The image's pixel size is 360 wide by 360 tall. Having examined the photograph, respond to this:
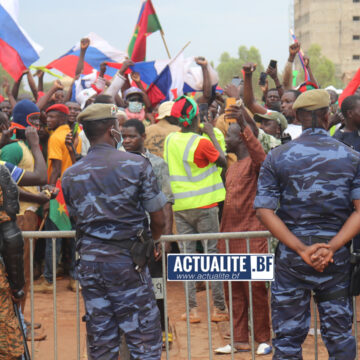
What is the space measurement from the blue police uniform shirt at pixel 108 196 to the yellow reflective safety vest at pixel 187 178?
266 centimetres

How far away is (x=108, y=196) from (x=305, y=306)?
1493 millimetres

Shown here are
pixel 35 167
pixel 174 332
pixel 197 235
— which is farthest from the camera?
pixel 174 332

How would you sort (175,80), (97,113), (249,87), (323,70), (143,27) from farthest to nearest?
(323,70)
(143,27)
(175,80)
(249,87)
(97,113)

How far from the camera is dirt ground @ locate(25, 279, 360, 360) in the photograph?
21.0 feet

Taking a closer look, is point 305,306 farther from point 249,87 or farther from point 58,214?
point 58,214

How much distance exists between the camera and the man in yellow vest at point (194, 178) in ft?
23.4

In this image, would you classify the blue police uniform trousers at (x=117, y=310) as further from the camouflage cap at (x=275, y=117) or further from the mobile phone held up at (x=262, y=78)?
the mobile phone held up at (x=262, y=78)

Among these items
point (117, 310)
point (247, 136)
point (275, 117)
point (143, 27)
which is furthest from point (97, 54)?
point (117, 310)

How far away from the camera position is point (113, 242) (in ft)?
14.7

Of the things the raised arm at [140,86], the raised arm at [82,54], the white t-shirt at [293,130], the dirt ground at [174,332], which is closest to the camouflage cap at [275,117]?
the white t-shirt at [293,130]

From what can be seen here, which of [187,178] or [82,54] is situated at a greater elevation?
[82,54]

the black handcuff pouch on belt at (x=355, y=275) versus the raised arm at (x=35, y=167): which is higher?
the raised arm at (x=35, y=167)

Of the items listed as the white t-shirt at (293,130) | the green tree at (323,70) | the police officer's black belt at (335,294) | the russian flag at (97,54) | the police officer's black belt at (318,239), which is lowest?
the green tree at (323,70)

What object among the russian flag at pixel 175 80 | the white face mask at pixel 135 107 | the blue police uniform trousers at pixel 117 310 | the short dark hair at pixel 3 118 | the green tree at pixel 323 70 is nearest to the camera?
the blue police uniform trousers at pixel 117 310
